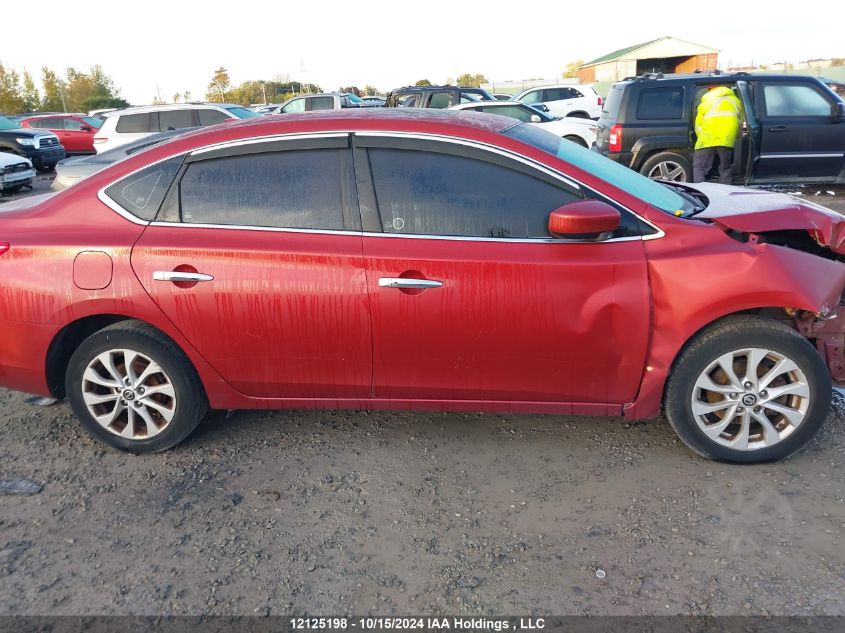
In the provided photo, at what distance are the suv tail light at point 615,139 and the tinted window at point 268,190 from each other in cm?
748

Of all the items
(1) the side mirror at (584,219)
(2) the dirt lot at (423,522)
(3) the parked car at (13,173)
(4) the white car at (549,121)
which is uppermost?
(4) the white car at (549,121)

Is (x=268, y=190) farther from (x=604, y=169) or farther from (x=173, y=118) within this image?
(x=173, y=118)

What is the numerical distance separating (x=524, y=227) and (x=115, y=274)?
2.01 metres

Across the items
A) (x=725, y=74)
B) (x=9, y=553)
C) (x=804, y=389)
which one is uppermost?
(x=725, y=74)

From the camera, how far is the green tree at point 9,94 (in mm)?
44750

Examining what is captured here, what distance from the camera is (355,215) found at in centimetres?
329

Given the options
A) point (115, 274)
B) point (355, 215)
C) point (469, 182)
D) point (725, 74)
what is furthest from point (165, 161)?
point (725, 74)

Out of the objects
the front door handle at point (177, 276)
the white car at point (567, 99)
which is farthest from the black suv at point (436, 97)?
the front door handle at point (177, 276)

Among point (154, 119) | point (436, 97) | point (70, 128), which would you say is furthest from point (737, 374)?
point (70, 128)

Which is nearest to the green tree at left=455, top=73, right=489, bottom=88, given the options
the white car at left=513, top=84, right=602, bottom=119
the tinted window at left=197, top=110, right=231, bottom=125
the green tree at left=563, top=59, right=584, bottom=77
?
the green tree at left=563, top=59, right=584, bottom=77

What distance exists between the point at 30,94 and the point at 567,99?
4113 cm

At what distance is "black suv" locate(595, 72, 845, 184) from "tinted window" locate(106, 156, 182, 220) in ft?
25.4

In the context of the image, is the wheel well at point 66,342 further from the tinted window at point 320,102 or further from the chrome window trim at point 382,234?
the tinted window at point 320,102

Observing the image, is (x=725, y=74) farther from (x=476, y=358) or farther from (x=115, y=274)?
(x=115, y=274)
